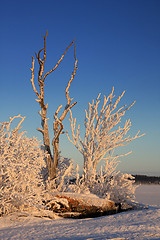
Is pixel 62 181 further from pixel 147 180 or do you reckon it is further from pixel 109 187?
pixel 147 180

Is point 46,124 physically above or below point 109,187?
above

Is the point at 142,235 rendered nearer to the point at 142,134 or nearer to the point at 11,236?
the point at 11,236

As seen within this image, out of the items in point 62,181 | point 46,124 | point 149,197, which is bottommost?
point 149,197

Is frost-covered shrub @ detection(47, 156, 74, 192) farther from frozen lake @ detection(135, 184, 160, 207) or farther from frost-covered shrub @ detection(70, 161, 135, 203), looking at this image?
frozen lake @ detection(135, 184, 160, 207)

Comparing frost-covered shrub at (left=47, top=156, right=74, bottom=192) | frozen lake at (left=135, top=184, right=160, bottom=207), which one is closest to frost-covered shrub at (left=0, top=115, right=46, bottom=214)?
frost-covered shrub at (left=47, top=156, right=74, bottom=192)

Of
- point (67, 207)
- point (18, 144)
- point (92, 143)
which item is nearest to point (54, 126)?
point (92, 143)

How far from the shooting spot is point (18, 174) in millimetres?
6727

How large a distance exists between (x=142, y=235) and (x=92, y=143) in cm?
664

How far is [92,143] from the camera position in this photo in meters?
10.3

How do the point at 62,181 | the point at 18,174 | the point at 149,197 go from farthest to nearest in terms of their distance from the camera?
the point at 149,197
the point at 62,181
the point at 18,174

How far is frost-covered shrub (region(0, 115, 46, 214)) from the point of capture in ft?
20.8

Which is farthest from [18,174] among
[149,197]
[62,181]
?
[149,197]

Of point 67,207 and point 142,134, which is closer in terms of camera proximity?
point 67,207

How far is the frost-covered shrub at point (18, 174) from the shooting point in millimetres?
6351
